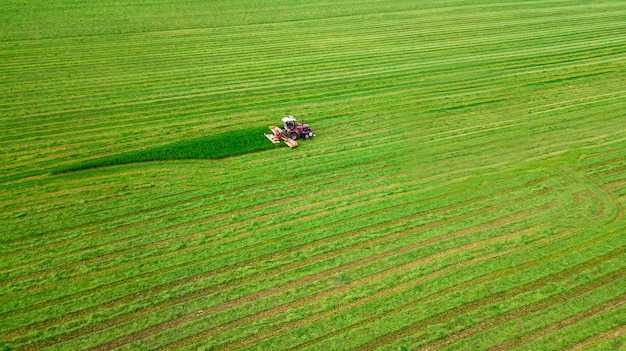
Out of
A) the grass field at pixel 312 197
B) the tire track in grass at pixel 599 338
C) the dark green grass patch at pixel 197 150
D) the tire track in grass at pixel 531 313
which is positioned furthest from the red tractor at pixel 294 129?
the tire track in grass at pixel 599 338

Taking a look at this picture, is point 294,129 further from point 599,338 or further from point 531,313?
point 599,338

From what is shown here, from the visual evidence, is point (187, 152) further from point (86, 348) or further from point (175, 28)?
point (175, 28)

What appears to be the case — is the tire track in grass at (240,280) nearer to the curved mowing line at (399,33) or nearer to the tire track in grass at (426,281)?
the tire track in grass at (426,281)

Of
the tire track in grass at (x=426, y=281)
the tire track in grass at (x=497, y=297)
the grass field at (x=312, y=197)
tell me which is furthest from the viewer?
the grass field at (x=312, y=197)

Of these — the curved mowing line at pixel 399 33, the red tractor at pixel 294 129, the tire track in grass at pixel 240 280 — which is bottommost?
the tire track in grass at pixel 240 280

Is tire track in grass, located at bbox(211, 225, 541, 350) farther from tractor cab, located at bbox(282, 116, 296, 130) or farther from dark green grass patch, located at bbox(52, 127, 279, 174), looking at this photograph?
tractor cab, located at bbox(282, 116, 296, 130)

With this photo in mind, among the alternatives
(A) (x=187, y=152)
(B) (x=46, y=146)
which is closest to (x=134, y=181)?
(A) (x=187, y=152)

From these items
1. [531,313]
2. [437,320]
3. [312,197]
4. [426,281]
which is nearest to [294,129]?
[312,197]
